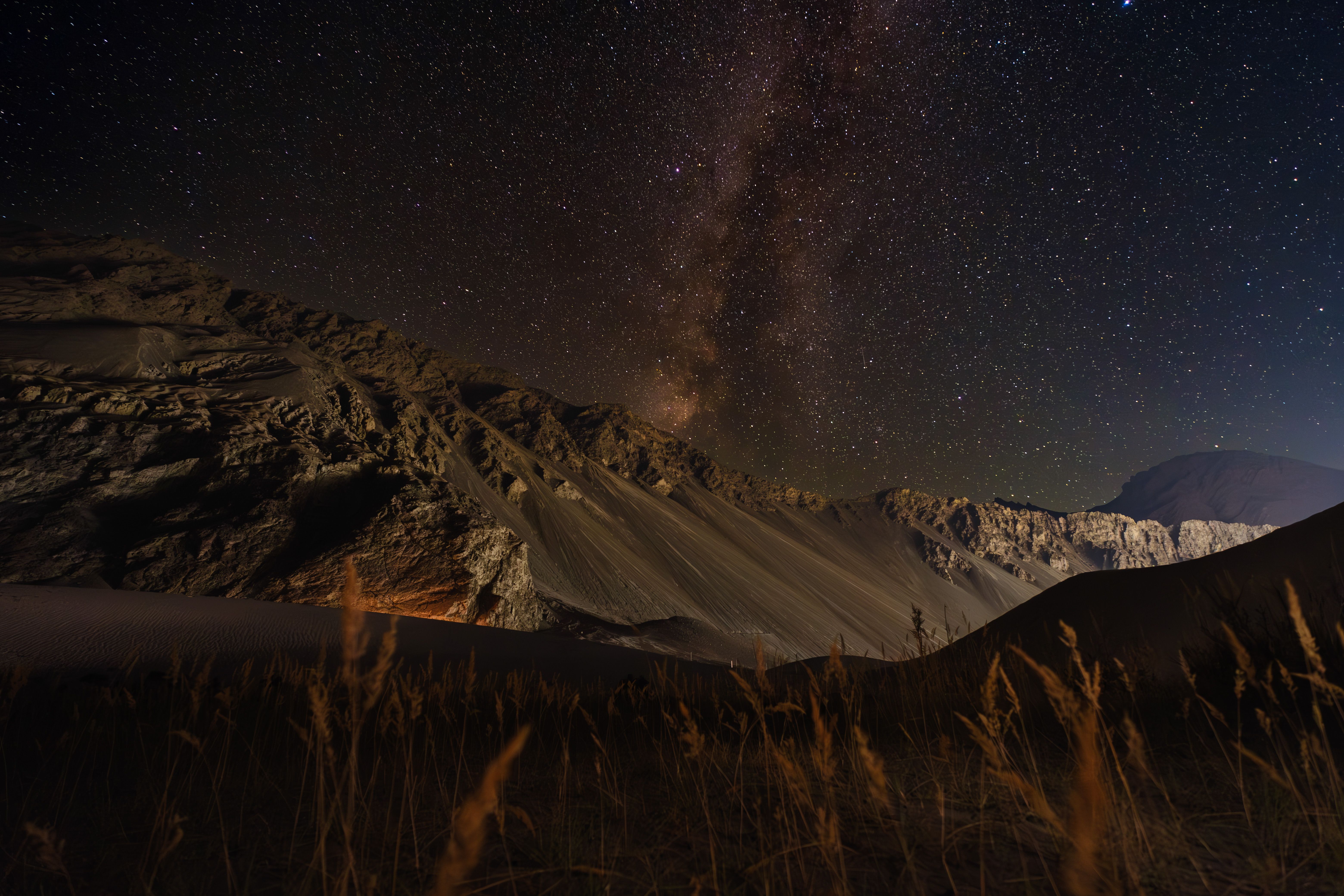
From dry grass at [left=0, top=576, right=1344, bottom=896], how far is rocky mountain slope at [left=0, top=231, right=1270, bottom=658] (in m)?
2.79

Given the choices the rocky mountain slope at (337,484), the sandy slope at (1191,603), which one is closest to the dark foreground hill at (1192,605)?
the sandy slope at (1191,603)

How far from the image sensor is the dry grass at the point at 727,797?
1361 mm

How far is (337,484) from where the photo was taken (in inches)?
1155

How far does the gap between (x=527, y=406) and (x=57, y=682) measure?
287ft

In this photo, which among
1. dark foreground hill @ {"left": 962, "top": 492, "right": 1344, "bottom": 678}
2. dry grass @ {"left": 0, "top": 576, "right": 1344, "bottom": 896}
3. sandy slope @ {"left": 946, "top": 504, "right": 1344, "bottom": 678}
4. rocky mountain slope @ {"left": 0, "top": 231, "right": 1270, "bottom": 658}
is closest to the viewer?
dry grass @ {"left": 0, "top": 576, "right": 1344, "bottom": 896}

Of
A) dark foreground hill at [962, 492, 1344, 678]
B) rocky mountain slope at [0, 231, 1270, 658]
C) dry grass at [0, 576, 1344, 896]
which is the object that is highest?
rocky mountain slope at [0, 231, 1270, 658]

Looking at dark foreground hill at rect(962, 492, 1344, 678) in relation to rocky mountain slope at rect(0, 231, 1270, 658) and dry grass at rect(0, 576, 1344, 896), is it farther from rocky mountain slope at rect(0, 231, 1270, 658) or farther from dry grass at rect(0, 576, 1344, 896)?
rocky mountain slope at rect(0, 231, 1270, 658)

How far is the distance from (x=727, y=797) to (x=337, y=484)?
32509 mm

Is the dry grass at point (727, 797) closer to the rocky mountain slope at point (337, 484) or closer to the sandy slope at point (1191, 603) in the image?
the sandy slope at point (1191, 603)

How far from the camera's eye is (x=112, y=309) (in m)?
40.9

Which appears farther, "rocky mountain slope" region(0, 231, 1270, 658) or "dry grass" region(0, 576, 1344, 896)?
"rocky mountain slope" region(0, 231, 1270, 658)

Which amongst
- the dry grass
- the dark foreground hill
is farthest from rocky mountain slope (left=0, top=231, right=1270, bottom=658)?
the dry grass

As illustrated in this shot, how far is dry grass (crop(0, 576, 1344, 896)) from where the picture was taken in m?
1.36

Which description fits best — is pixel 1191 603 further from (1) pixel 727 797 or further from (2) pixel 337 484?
(2) pixel 337 484
